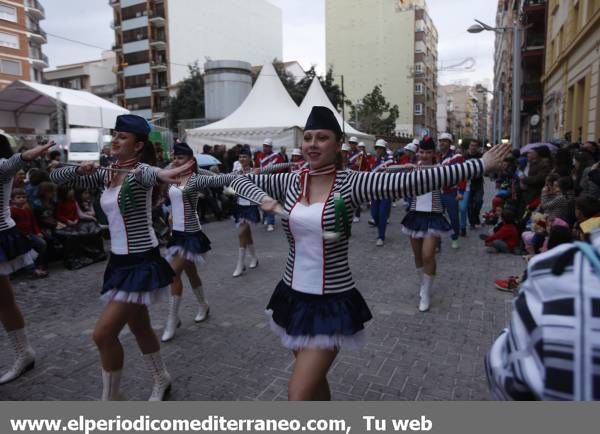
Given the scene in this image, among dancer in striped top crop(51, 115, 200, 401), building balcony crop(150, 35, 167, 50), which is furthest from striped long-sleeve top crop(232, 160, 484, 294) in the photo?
building balcony crop(150, 35, 167, 50)

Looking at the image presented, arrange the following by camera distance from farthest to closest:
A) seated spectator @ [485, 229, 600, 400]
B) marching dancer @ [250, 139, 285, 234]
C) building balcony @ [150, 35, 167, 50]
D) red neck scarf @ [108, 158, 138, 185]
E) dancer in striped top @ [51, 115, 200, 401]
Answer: building balcony @ [150, 35, 167, 50] → marching dancer @ [250, 139, 285, 234] → red neck scarf @ [108, 158, 138, 185] → dancer in striped top @ [51, 115, 200, 401] → seated spectator @ [485, 229, 600, 400]

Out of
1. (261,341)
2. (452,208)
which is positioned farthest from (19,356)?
(452,208)

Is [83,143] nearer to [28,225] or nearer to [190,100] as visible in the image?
[28,225]

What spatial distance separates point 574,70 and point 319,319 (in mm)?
19583

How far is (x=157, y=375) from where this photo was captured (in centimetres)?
365

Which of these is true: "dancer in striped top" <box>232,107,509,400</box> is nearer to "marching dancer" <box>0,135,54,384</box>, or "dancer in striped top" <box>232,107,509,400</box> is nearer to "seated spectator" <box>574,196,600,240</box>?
"marching dancer" <box>0,135,54,384</box>

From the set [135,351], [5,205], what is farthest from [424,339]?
[5,205]

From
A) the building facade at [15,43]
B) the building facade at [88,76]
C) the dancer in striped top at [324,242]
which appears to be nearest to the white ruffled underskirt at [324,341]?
the dancer in striped top at [324,242]

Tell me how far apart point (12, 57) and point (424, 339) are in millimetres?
55113

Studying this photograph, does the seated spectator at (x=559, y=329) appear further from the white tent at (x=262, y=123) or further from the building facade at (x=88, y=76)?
the building facade at (x=88, y=76)

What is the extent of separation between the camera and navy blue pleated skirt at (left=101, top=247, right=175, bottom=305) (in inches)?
129

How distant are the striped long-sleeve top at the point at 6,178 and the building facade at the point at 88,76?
70.2 meters

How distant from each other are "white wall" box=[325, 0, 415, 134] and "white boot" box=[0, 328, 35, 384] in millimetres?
69818

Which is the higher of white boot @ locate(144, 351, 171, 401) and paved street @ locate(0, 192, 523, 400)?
white boot @ locate(144, 351, 171, 401)
